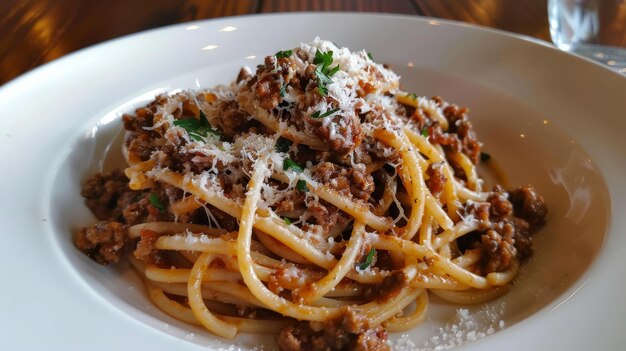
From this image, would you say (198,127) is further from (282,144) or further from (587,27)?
(587,27)

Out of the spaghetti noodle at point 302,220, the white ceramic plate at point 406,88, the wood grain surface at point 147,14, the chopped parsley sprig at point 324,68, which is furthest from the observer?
the wood grain surface at point 147,14

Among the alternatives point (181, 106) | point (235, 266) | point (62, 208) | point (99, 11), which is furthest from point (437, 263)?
point (99, 11)

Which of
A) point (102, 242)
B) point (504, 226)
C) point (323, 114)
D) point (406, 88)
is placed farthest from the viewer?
point (406, 88)

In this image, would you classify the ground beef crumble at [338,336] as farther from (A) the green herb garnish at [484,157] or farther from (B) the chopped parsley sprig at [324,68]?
(A) the green herb garnish at [484,157]

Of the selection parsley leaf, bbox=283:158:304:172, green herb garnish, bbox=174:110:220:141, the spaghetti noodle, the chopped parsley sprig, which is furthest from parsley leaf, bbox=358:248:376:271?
green herb garnish, bbox=174:110:220:141

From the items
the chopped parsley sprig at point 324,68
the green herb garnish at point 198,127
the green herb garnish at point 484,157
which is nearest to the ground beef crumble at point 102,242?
the green herb garnish at point 198,127

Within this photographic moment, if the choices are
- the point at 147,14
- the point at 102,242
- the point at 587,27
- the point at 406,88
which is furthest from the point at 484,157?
the point at 147,14

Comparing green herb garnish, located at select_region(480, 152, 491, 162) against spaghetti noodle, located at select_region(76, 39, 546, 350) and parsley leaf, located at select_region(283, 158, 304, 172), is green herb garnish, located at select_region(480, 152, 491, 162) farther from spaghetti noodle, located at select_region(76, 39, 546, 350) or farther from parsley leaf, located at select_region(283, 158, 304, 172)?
parsley leaf, located at select_region(283, 158, 304, 172)
